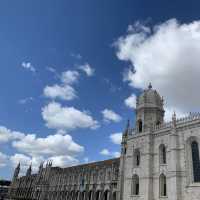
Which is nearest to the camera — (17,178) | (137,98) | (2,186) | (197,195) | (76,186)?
(197,195)

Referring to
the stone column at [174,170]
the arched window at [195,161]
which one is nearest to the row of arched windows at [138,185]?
the stone column at [174,170]

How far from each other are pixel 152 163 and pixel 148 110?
1044 cm

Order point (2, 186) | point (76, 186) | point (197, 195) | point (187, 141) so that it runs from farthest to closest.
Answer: point (2, 186) → point (76, 186) → point (187, 141) → point (197, 195)

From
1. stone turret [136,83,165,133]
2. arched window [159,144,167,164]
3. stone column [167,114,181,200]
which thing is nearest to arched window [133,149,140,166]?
stone turret [136,83,165,133]

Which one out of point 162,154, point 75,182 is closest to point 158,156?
point 162,154

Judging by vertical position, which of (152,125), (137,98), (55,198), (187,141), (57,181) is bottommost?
(55,198)

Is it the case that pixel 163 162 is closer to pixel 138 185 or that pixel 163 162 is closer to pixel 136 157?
pixel 136 157

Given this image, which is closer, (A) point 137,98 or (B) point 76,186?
(A) point 137,98

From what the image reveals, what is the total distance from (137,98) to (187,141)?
15.4 metres

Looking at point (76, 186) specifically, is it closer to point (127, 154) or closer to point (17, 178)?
point (127, 154)

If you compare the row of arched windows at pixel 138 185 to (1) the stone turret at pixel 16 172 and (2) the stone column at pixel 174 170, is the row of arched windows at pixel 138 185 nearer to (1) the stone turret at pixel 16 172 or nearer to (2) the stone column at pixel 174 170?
(2) the stone column at pixel 174 170

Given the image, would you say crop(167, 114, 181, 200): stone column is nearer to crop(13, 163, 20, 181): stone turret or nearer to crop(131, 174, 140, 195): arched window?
crop(131, 174, 140, 195): arched window

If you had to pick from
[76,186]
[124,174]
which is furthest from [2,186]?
[124,174]

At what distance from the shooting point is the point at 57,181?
76938 millimetres
